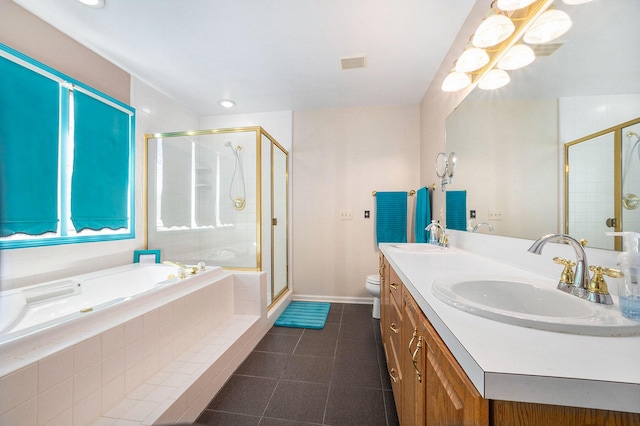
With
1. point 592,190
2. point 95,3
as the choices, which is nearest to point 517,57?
point 592,190

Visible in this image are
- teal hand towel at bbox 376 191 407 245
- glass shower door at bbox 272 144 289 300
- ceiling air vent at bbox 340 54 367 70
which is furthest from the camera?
teal hand towel at bbox 376 191 407 245

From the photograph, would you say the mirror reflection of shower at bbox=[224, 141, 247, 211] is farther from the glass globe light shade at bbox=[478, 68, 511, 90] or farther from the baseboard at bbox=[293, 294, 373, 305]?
the glass globe light shade at bbox=[478, 68, 511, 90]

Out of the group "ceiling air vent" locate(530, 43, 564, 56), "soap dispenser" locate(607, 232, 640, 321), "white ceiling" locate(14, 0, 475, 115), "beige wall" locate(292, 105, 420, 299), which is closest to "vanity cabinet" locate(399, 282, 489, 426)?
"soap dispenser" locate(607, 232, 640, 321)

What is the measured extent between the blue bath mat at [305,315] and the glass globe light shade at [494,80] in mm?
2172

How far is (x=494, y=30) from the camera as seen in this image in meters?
1.24

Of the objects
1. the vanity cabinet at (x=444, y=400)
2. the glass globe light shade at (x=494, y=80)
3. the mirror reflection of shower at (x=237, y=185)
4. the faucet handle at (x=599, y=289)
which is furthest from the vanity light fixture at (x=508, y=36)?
the mirror reflection of shower at (x=237, y=185)

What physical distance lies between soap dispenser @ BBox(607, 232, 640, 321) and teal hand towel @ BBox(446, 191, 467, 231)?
1.12 metres

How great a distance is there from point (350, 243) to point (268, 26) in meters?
2.20

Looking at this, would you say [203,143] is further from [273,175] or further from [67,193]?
[67,193]

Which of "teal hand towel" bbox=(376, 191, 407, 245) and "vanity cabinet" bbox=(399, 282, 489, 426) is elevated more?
"teal hand towel" bbox=(376, 191, 407, 245)

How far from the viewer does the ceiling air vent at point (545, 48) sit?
0.93 meters

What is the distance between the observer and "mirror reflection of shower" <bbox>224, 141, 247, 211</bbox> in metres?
2.41

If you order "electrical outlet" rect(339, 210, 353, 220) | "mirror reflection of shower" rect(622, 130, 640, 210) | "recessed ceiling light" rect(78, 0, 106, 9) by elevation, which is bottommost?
"electrical outlet" rect(339, 210, 353, 220)

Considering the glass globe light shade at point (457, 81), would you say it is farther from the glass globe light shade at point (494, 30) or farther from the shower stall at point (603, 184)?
the shower stall at point (603, 184)
